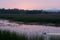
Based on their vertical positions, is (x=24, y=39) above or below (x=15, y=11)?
above

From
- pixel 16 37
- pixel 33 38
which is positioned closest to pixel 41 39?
pixel 33 38

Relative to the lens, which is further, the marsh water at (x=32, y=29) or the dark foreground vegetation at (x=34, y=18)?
the dark foreground vegetation at (x=34, y=18)

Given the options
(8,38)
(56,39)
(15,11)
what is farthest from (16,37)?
(15,11)

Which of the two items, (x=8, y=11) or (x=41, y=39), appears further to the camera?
(x=8, y=11)

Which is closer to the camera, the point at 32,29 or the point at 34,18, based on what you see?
the point at 32,29

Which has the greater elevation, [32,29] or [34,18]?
[32,29]

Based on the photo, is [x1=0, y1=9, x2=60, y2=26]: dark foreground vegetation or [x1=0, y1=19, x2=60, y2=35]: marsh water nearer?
[x1=0, y1=19, x2=60, y2=35]: marsh water

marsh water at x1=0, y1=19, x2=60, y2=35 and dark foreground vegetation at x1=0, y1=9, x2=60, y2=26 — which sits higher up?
marsh water at x1=0, y1=19, x2=60, y2=35

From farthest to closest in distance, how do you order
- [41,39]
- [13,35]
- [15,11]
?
[15,11]
[13,35]
[41,39]

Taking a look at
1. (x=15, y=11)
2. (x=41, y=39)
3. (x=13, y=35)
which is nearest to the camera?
(x=41, y=39)

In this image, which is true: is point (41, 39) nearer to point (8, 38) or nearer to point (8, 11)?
point (8, 38)

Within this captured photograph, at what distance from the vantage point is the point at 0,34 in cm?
1605

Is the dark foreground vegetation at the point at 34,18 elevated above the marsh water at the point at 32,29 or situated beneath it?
situated beneath

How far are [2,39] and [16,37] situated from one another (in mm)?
1011
